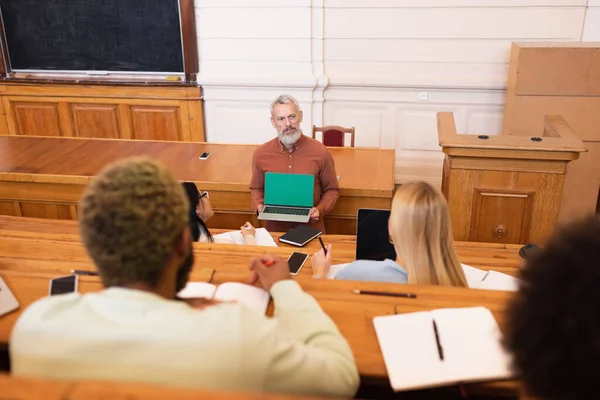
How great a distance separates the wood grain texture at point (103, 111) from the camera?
525 centimetres

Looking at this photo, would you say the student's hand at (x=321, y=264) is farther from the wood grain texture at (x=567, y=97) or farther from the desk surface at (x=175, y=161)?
the wood grain texture at (x=567, y=97)

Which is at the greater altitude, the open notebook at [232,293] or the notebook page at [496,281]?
the open notebook at [232,293]

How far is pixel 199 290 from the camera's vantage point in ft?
4.44

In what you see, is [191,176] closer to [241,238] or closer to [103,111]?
[241,238]

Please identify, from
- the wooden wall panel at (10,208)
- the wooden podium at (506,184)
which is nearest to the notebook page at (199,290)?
the wooden podium at (506,184)

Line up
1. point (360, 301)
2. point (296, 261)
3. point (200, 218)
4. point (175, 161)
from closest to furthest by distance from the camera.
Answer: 1. point (360, 301)
2. point (296, 261)
3. point (200, 218)
4. point (175, 161)

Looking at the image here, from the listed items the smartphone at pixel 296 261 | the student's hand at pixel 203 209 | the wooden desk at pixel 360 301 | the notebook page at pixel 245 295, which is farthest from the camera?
the student's hand at pixel 203 209

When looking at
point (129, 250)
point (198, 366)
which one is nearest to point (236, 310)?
point (198, 366)

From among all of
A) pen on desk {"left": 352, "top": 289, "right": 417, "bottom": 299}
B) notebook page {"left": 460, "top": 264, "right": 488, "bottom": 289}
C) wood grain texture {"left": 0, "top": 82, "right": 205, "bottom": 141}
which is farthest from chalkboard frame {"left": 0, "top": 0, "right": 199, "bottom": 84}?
pen on desk {"left": 352, "top": 289, "right": 417, "bottom": 299}

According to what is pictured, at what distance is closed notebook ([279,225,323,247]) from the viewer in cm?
253

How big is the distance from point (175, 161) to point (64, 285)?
2.47 meters

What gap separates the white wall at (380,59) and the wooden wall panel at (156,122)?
41 cm

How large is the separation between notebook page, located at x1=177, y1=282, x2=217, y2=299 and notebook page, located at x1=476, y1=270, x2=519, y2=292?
34.3 inches

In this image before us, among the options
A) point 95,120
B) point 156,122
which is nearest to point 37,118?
point 95,120
